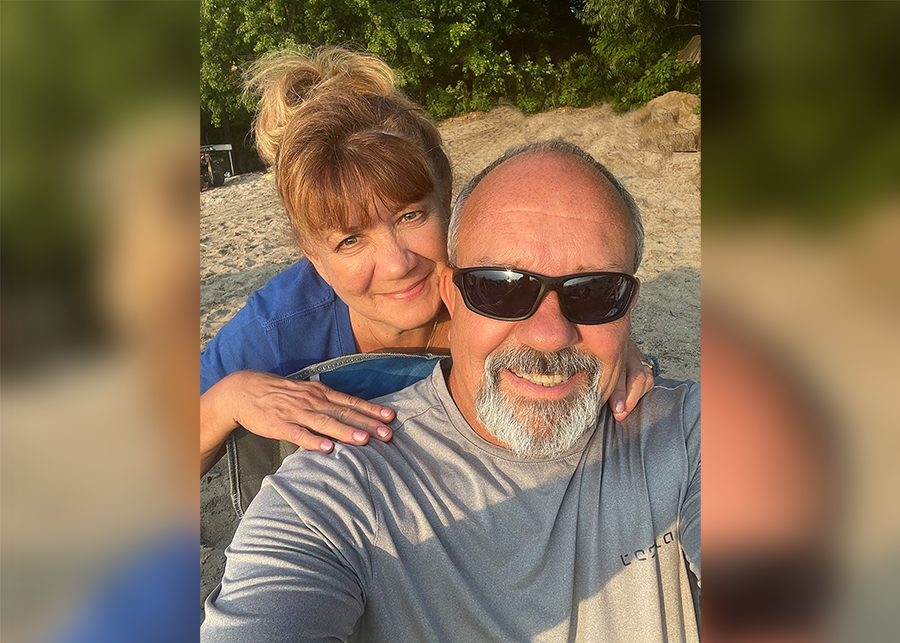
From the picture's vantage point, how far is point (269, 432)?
160 centimetres

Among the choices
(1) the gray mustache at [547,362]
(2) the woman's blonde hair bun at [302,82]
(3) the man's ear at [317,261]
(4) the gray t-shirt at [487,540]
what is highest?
(2) the woman's blonde hair bun at [302,82]

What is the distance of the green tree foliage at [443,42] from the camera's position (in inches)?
90.8

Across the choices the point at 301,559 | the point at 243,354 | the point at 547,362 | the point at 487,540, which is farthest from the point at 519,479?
the point at 243,354

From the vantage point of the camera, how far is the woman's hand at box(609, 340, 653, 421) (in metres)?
1.47

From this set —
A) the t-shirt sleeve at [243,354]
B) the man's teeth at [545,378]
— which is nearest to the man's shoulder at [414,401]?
the man's teeth at [545,378]

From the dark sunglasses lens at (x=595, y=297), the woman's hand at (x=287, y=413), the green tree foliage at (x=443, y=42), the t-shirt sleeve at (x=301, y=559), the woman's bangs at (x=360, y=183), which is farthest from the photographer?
the green tree foliage at (x=443, y=42)

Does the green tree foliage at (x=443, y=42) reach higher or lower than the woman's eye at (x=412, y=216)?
higher

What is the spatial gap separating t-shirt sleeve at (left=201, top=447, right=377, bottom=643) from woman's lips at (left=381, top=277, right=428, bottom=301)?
2.03 feet

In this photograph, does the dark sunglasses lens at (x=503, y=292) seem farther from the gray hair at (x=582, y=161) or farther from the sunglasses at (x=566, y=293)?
the gray hair at (x=582, y=161)

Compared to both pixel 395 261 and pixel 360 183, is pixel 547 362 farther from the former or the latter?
pixel 360 183
